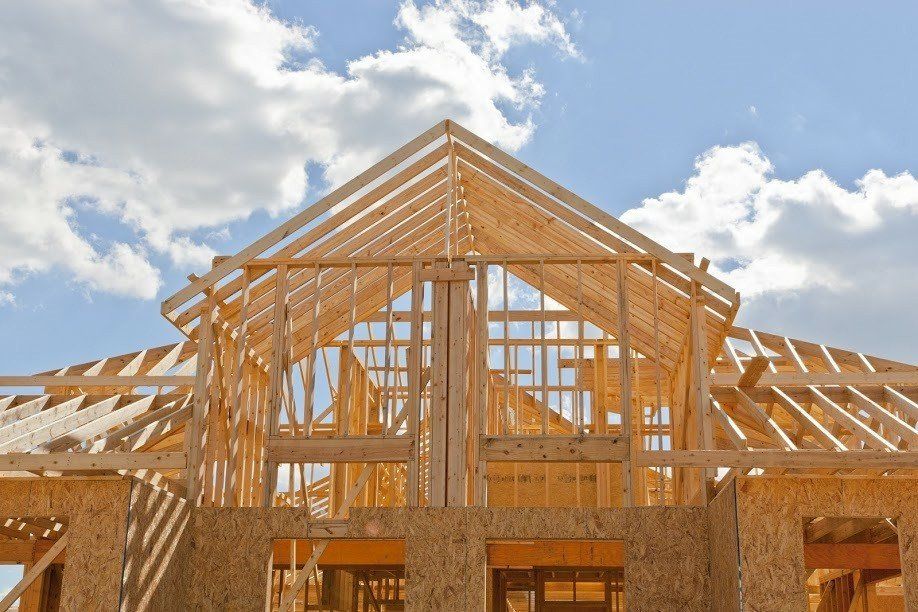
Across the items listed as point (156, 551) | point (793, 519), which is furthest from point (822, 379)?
point (156, 551)

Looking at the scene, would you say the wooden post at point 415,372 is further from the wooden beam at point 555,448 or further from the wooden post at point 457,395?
the wooden beam at point 555,448

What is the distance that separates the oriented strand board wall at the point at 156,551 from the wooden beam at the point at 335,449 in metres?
1.53

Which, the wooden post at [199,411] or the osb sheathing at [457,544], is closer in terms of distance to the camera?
the osb sheathing at [457,544]

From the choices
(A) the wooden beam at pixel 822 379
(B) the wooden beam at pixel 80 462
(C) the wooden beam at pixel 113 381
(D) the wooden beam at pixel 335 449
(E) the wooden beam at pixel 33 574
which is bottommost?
(E) the wooden beam at pixel 33 574

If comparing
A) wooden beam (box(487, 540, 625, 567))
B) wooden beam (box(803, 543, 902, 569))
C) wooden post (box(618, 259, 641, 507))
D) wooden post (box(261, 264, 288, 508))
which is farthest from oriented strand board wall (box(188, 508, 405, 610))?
wooden beam (box(803, 543, 902, 569))

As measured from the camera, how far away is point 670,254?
14062 mm

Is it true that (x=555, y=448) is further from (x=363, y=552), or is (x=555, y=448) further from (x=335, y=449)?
(x=363, y=552)

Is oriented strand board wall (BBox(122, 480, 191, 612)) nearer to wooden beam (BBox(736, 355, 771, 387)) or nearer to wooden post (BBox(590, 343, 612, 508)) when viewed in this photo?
wooden beam (BBox(736, 355, 771, 387))

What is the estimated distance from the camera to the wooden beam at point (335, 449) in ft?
45.9

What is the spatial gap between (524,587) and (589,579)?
2.88m

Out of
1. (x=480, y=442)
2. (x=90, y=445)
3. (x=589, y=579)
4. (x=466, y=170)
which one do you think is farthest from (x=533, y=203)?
(x=589, y=579)

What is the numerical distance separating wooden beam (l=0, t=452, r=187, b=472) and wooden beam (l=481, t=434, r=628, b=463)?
448 centimetres

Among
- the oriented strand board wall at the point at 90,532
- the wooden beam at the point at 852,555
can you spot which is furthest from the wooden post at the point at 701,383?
the oriented strand board wall at the point at 90,532

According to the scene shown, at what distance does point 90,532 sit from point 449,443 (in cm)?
471
